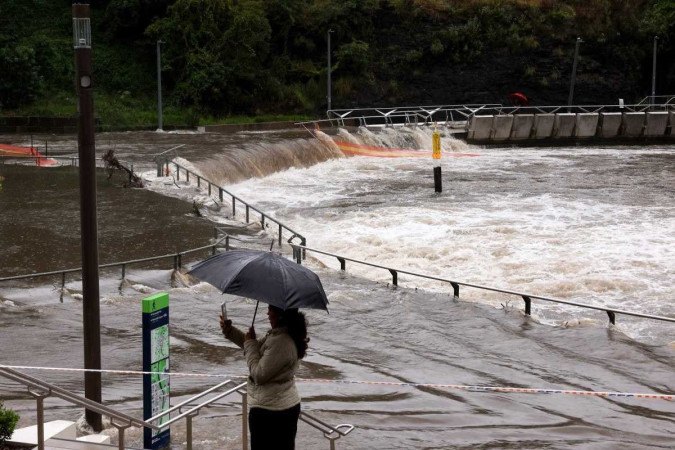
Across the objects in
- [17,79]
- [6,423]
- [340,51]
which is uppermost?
[340,51]

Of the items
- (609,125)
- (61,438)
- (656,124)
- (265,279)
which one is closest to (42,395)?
(61,438)

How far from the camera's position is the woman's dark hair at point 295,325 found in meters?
6.72

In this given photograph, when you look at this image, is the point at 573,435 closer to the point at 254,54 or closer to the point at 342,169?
the point at 342,169

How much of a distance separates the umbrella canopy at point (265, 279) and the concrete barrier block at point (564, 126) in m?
49.2

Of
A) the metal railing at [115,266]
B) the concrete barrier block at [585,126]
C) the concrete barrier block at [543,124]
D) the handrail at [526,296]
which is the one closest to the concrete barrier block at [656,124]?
the concrete barrier block at [585,126]

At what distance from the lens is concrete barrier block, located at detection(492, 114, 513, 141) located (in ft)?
175

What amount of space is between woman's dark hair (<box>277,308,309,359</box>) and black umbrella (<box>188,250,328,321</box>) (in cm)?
5

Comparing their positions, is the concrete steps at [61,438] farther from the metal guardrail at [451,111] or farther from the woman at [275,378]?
the metal guardrail at [451,111]

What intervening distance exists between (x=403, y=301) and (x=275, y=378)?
1046 cm

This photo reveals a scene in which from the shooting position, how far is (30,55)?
53.3m

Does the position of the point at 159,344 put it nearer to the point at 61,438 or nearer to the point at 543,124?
the point at 61,438

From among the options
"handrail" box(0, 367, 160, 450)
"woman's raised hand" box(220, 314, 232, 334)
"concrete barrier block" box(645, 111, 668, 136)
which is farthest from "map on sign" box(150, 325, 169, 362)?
"concrete barrier block" box(645, 111, 668, 136)

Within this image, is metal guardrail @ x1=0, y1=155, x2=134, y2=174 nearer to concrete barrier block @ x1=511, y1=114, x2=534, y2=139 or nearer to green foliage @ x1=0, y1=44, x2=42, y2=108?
green foliage @ x1=0, y1=44, x2=42, y2=108

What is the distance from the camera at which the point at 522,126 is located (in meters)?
54.3
